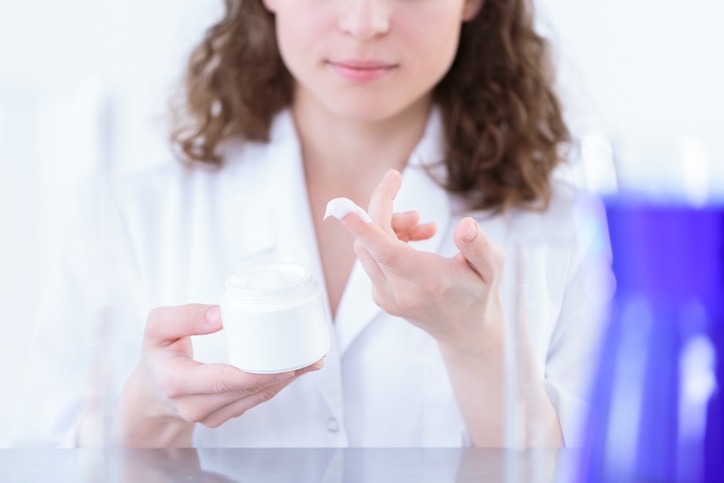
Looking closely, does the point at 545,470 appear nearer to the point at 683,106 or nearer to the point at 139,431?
the point at 139,431

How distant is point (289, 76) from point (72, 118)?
52 centimetres

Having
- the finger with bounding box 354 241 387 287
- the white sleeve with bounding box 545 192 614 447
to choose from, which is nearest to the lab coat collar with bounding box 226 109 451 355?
the finger with bounding box 354 241 387 287

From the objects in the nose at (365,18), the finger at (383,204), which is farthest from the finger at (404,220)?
the nose at (365,18)

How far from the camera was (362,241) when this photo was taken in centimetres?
47

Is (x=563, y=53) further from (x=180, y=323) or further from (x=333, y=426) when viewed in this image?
(x=180, y=323)

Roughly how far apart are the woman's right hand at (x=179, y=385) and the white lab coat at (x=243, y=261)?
0.03 m

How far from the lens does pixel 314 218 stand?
89cm

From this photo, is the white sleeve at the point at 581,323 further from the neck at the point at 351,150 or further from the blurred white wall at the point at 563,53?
the blurred white wall at the point at 563,53

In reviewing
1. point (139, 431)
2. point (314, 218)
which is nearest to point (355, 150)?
point (314, 218)

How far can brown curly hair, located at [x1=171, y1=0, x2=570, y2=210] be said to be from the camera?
3.07 feet

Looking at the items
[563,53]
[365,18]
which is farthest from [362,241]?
A: [563,53]

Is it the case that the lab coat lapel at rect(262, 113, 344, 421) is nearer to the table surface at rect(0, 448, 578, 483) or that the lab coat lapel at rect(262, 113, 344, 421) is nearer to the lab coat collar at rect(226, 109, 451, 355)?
the lab coat collar at rect(226, 109, 451, 355)

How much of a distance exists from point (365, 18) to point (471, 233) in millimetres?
319

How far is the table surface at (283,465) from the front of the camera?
41 cm
